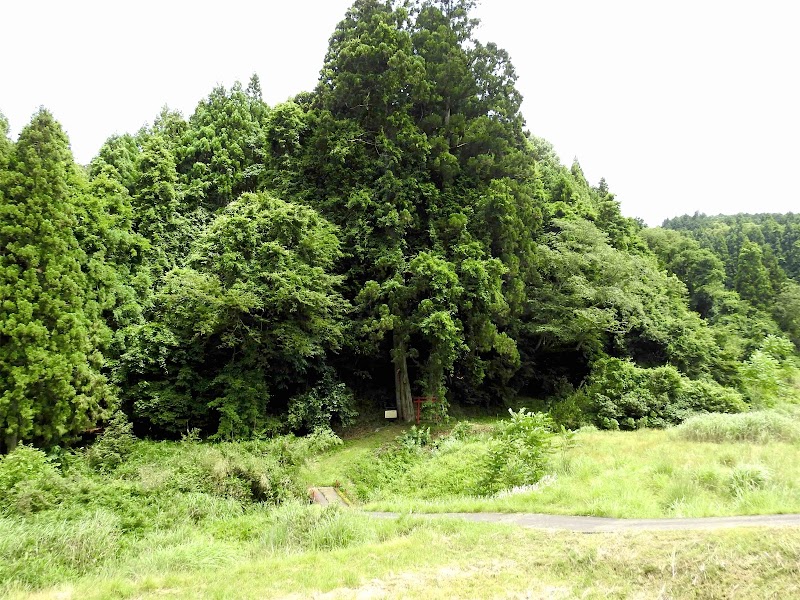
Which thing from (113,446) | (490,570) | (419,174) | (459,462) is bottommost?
(459,462)

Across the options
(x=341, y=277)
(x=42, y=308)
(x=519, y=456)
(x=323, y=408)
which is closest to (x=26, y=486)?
(x=42, y=308)

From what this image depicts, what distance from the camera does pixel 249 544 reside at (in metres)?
7.03

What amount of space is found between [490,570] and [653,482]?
5.18 metres

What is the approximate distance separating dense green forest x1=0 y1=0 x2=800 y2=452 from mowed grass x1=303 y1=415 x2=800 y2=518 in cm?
486

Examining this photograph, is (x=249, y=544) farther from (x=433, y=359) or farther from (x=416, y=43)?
(x=416, y=43)

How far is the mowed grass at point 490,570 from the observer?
479 cm

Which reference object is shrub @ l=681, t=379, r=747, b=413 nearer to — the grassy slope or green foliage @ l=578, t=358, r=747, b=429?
green foliage @ l=578, t=358, r=747, b=429

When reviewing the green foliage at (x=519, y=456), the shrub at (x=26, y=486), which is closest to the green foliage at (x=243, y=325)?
the shrub at (x=26, y=486)

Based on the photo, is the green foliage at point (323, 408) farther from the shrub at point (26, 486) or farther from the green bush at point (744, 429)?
the green bush at point (744, 429)

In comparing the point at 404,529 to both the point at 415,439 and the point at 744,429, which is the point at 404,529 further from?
the point at 744,429

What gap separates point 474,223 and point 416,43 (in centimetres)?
845

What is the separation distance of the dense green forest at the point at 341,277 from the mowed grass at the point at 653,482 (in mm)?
4858

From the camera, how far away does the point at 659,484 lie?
880cm

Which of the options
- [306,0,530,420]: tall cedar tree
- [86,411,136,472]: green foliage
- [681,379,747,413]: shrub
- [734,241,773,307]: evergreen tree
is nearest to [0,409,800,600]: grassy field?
[86,411,136,472]: green foliage
